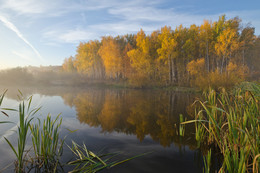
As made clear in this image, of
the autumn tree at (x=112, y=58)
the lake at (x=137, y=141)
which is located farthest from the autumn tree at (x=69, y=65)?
the lake at (x=137, y=141)

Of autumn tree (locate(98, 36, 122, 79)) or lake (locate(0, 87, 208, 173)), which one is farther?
autumn tree (locate(98, 36, 122, 79))

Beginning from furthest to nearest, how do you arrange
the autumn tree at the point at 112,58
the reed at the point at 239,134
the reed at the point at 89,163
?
the autumn tree at the point at 112,58, the reed at the point at 89,163, the reed at the point at 239,134

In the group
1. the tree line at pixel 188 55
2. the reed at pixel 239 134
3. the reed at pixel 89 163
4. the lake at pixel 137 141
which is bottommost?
the lake at pixel 137 141

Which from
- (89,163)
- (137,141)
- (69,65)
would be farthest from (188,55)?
(69,65)

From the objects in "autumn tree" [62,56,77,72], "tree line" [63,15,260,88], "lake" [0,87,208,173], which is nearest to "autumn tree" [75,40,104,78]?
"tree line" [63,15,260,88]

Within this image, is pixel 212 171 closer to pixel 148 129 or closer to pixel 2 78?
pixel 148 129

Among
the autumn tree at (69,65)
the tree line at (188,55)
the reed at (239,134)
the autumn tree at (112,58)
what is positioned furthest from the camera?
the autumn tree at (69,65)

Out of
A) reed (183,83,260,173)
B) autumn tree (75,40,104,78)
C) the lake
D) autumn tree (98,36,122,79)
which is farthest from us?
autumn tree (75,40,104,78)

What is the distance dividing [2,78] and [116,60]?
2782 centimetres

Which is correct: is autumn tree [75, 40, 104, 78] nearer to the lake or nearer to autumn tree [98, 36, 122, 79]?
autumn tree [98, 36, 122, 79]

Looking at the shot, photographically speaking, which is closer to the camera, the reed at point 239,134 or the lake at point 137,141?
the reed at point 239,134

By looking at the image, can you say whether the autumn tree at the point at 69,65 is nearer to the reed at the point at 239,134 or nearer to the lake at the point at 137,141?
the lake at the point at 137,141

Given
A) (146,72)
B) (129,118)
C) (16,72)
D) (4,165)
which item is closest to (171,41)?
(146,72)

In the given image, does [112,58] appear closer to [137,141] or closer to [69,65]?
[137,141]
